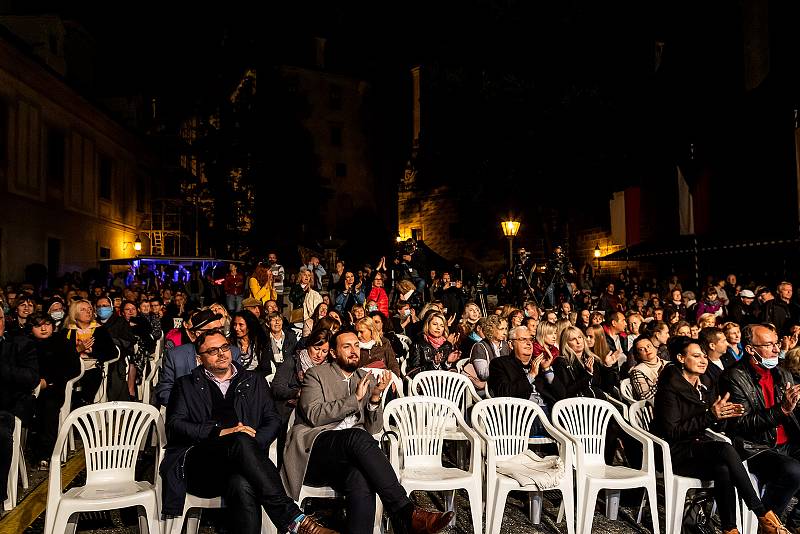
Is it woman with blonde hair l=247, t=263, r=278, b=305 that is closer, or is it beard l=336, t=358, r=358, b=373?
beard l=336, t=358, r=358, b=373

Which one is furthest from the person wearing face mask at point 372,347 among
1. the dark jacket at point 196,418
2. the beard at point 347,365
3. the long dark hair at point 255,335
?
the dark jacket at point 196,418

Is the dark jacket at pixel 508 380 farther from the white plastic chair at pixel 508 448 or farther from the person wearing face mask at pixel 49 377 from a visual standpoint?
the person wearing face mask at pixel 49 377

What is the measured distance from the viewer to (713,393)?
17.0ft

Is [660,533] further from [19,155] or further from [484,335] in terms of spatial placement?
[19,155]

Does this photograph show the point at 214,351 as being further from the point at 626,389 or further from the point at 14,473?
the point at 626,389

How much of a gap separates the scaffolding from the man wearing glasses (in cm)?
2452

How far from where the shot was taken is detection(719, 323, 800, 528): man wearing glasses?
4.29 metres

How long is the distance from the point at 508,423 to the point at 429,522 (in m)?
1.40

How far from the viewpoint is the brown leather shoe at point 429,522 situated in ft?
12.4

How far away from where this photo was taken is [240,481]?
3889 mm

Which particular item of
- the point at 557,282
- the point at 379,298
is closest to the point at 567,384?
the point at 379,298

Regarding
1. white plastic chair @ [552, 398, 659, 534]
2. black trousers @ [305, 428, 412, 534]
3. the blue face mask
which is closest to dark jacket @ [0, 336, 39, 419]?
black trousers @ [305, 428, 412, 534]

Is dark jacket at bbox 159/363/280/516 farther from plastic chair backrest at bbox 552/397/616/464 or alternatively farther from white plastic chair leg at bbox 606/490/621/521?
white plastic chair leg at bbox 606/490/621/521

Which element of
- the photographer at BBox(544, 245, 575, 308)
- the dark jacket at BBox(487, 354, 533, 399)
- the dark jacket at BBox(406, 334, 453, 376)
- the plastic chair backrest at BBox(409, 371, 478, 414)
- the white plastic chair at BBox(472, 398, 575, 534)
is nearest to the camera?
the white plastic chair at BBox(472, 398, 575, 534)
